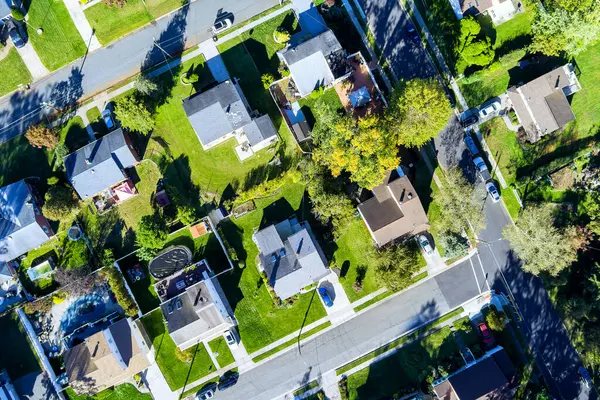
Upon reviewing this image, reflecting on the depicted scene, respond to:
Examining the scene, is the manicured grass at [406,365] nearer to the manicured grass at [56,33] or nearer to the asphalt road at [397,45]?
the asphalt road at [397,45]

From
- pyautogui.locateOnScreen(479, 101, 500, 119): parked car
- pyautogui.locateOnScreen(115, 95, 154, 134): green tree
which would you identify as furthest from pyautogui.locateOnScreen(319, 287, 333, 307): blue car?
pyautogui.locateOnScreen(115, 95, 154, 134): green tree

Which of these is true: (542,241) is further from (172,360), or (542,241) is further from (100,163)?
(100,163)

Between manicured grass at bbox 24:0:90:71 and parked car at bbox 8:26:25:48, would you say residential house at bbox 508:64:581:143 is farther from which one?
parked car at bbox 8:26:25:48

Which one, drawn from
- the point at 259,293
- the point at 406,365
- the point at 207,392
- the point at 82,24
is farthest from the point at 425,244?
the point at 82,24

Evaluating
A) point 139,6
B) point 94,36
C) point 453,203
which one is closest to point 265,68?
point 139,6

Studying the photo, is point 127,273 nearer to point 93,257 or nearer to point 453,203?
point 93,257
